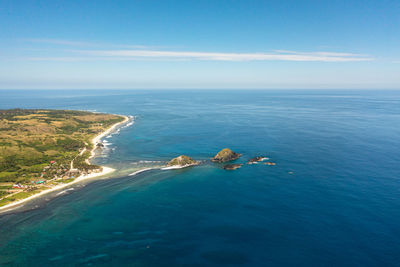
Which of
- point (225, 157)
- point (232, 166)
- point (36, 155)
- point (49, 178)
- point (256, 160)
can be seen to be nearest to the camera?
point (49, 178)

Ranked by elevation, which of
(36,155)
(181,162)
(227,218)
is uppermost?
(181,162)

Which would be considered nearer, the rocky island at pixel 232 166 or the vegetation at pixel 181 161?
the rocky island at pixel 232 166

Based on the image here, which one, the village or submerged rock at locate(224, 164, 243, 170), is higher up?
submerged rock at locate(224, 164, 243, 170)

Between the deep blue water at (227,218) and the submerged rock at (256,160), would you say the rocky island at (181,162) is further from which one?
the submerged rock at (256,160)

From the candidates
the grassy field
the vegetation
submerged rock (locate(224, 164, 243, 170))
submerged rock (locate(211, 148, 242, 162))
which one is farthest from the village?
submerged rock (locate(224, 164, 243, 170))

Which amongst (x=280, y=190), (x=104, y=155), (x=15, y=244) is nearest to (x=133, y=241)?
(x=15, y=244)

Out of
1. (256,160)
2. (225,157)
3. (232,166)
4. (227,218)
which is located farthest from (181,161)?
(227,218)

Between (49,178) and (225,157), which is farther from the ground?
(225,157)

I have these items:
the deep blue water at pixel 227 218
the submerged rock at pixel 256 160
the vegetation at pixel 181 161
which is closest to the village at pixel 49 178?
the deep blue water at pixel 227 218

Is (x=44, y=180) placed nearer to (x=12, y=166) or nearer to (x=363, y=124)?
(x=12, y=166)

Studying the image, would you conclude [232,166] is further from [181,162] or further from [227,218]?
[227,218]

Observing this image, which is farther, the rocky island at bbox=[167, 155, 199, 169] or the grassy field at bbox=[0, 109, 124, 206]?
the rocky island at bbox=[167, 155, 199, 169]

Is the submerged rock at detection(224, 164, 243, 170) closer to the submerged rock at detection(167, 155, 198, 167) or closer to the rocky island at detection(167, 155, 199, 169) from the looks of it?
the rocky island at detection(167, 155, 199, 169)
